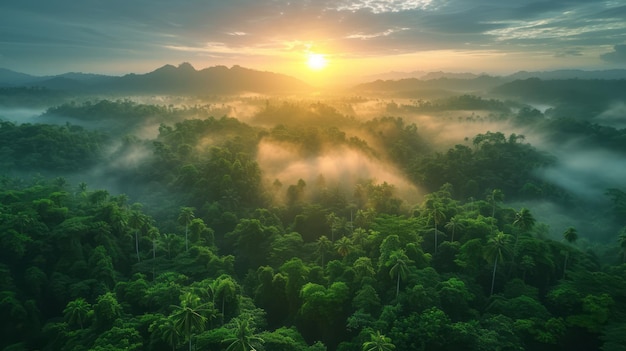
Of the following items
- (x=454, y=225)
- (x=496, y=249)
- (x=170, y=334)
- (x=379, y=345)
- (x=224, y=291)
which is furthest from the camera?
(x=454, y=225)

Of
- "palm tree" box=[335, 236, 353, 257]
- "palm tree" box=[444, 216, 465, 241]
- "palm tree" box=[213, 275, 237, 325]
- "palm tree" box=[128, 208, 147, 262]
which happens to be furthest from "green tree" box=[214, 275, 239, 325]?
"palm tree" box=[444, 216, 465, 241]

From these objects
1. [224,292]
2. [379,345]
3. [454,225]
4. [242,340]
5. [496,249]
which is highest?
[496,249]

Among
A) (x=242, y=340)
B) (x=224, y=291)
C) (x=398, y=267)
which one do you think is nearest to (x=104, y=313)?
(x=224, y=291)

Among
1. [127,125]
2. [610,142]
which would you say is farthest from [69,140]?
[610,142]

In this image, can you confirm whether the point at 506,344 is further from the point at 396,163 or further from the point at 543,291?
the point at 396,163

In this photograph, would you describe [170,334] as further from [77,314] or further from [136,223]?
[136,223]

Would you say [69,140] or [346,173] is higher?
[69,140]

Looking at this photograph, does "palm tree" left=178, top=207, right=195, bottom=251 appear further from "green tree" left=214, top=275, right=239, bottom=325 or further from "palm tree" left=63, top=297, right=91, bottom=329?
"palm tree" left=63, top=297, right=91, bottom=329

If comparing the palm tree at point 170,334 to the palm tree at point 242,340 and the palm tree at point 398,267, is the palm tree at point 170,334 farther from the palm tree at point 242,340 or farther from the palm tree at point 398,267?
the palm tree at point 398,267
